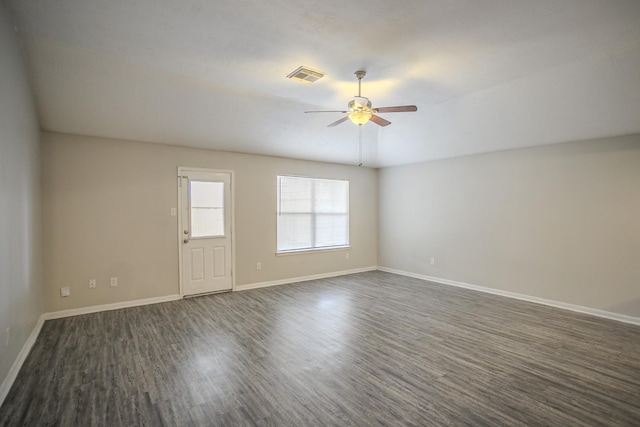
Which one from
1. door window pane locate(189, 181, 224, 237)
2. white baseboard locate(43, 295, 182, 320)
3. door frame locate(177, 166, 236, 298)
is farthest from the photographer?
door window pane locate(189, 181, 224, 237)

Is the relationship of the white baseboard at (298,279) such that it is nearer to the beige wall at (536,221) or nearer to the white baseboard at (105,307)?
the beige wall at (536,221)

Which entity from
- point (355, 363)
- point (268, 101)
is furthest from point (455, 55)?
point (355, 363)

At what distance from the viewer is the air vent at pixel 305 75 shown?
3314mm

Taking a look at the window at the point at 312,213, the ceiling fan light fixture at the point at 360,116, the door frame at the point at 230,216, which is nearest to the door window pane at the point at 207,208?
the door frame at the point at 230,216

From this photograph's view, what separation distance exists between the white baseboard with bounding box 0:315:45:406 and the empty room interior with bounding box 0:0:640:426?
4 cm

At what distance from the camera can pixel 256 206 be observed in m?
5.91

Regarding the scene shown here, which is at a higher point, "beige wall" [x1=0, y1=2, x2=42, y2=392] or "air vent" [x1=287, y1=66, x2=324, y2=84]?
"air vent" [x1=287, y1=66, x2=324, y2=84]

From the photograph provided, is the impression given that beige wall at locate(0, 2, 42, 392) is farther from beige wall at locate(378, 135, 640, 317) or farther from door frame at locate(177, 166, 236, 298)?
beige wall at locate(378, 135, 640, 317)

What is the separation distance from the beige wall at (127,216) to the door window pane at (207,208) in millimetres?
281

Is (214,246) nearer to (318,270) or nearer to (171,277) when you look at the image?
(171,277)

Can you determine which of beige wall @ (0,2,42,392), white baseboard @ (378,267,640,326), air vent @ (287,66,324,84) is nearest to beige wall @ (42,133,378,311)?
beige wall @ (0,2,42,392)

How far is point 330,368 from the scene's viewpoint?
289 centimetres

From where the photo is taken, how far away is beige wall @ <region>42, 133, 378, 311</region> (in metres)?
4.26

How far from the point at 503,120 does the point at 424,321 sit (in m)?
3.07
